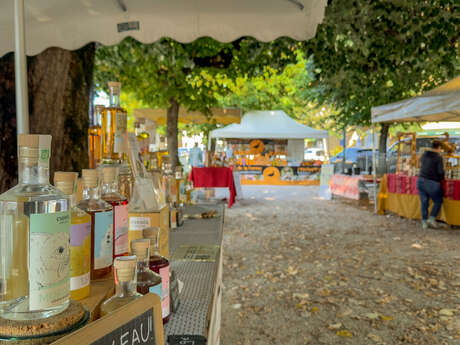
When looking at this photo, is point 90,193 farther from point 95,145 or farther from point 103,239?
point 95,145

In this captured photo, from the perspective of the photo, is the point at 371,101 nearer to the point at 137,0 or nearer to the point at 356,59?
the point at 356,59

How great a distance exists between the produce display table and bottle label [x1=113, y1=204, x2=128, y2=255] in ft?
0.82

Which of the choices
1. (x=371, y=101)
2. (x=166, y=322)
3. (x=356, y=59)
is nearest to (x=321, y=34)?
(x=356, y=59)

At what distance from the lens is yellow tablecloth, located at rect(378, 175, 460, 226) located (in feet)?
19.8

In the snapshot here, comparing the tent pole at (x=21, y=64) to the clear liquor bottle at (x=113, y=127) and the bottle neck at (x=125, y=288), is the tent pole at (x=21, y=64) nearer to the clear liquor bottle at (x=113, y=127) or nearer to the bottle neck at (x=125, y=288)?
the clear liquor bottle at (x=113, y=127)

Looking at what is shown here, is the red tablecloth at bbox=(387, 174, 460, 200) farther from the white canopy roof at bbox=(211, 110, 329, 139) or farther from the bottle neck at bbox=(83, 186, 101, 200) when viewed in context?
the white canopy roof at bbox=(211, 110, 329, 139)

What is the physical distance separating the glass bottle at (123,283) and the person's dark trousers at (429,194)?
6.31m

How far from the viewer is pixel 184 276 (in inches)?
54.9

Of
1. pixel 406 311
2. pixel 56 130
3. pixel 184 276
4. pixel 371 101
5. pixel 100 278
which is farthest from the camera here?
pixel 371 101

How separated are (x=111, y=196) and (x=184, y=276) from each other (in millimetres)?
501

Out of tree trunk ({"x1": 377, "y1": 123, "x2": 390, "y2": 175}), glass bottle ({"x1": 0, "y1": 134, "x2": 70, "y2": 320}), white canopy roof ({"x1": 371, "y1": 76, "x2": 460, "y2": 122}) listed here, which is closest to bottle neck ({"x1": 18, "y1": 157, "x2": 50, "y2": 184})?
glass bottle ({"x1": 0, "y1": 134, "x2": 70, "y2": 320})

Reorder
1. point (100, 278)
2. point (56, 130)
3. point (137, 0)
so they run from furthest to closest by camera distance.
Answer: point (56, 130) → point (137, 0) → point (100, 278)

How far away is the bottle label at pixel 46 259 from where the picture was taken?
1.97 feet

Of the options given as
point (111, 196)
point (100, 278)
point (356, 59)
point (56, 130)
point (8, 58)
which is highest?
point (356, 59)
